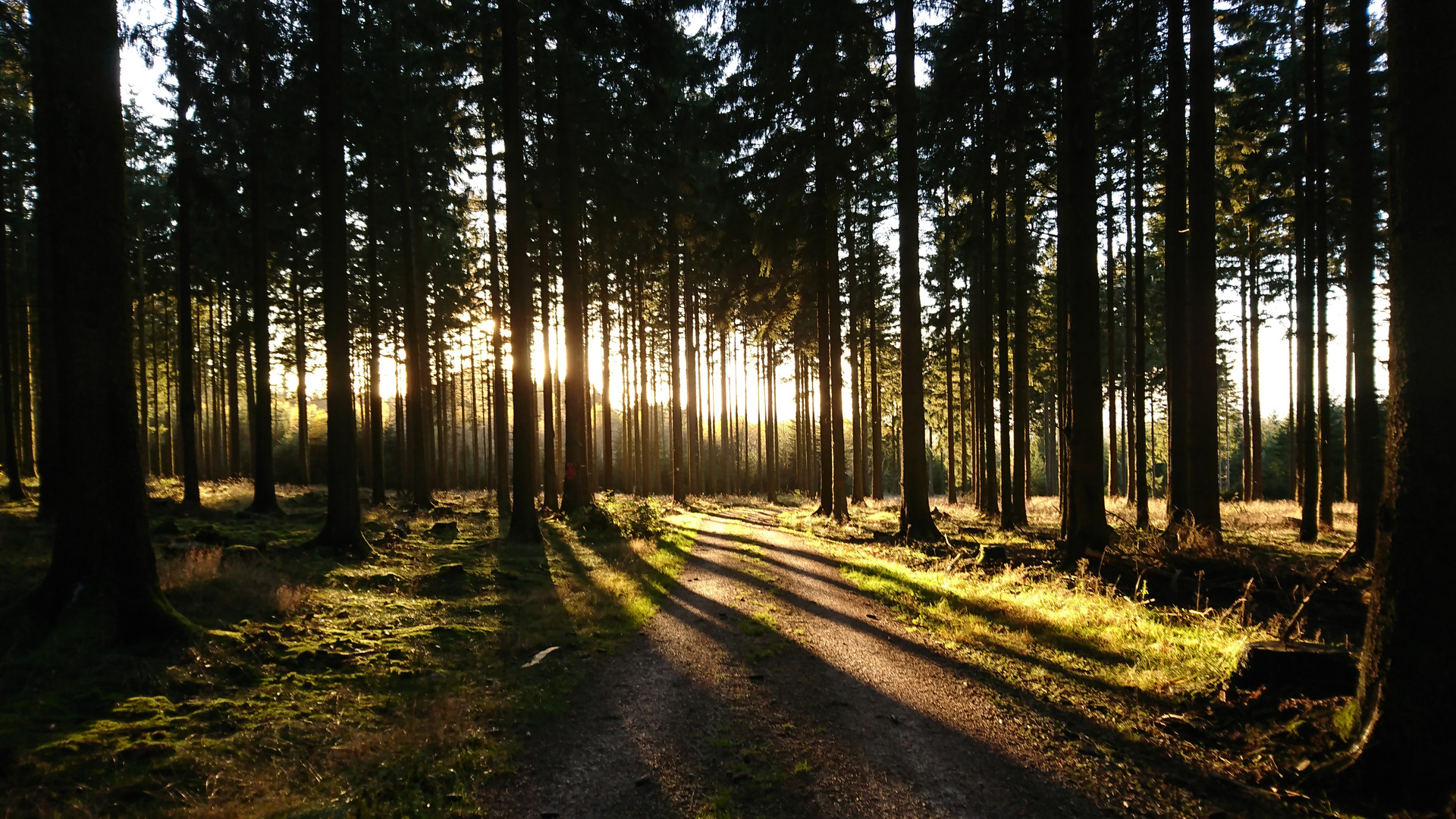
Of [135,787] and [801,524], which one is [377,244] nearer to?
[801,524]

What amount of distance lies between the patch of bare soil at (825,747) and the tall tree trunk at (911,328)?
8673 mm

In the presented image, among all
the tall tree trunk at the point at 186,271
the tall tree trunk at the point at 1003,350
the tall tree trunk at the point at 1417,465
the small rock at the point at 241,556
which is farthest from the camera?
the tall tree trunk at the point at 1003,350

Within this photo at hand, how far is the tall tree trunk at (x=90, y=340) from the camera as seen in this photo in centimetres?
599

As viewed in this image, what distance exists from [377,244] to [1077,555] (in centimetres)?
2300

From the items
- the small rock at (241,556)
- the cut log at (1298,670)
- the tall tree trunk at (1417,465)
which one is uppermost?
the tall tree trunk at (1417,465)

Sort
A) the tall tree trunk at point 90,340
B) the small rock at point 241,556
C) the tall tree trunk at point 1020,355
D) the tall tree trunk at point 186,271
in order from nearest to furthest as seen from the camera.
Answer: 1. the tall tree trunk at point 90,340
2. the small rock at point 241,556
3. the tall tree trunk at point 186,271
4. the tall tree trunk at point 1020,355

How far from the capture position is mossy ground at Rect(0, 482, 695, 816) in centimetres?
391

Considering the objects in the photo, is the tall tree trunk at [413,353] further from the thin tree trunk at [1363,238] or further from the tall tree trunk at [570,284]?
the thin tree trunk at [1363,238]

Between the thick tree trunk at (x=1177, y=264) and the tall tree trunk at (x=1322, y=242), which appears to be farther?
the tall tree trunk at (x=1322, y=242)

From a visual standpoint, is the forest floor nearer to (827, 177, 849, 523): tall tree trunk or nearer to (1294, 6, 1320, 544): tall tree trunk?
(1294, 6, 1320, 544): tall tree trunk

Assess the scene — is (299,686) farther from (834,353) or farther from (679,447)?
(679,447)

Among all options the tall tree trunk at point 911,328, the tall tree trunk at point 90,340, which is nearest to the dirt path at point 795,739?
the tall tree trunk at point 90,340

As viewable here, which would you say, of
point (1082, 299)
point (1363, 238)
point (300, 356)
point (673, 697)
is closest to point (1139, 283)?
point (1363, 238)

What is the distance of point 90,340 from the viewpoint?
604 cm
